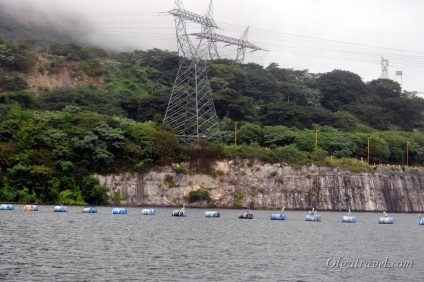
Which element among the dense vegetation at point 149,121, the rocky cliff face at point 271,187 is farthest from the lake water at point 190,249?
the rocky cliff face at point 271,187

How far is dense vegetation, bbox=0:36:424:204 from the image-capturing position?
101625 millimetres

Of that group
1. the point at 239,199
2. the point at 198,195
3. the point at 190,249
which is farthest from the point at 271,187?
the point at 190,249

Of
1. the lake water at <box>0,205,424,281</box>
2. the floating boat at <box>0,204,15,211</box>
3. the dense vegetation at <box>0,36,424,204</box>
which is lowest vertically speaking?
the lake water at <box>0,205,424,281</box>

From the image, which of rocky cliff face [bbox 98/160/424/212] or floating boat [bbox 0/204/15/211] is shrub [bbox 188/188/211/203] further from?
floating boat [bbox 0/204/15/211]

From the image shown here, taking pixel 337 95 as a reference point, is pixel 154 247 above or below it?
below

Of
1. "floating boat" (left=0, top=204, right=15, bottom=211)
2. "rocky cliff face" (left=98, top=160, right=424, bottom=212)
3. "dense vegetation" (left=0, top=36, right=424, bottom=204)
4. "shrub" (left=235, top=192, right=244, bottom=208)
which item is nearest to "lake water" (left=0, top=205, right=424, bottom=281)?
"floating boat" (left=0, top=204, right=15, bottom=211)

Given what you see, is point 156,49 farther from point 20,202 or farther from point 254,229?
point 254,229

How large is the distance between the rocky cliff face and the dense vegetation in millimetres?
1774

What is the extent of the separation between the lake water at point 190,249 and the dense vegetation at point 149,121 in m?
21.3

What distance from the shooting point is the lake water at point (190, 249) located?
41.6 m

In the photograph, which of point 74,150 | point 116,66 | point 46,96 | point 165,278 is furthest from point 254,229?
point 116,66

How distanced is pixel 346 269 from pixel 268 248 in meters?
11.0

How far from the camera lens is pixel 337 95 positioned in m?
179

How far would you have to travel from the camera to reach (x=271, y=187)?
115 meters
